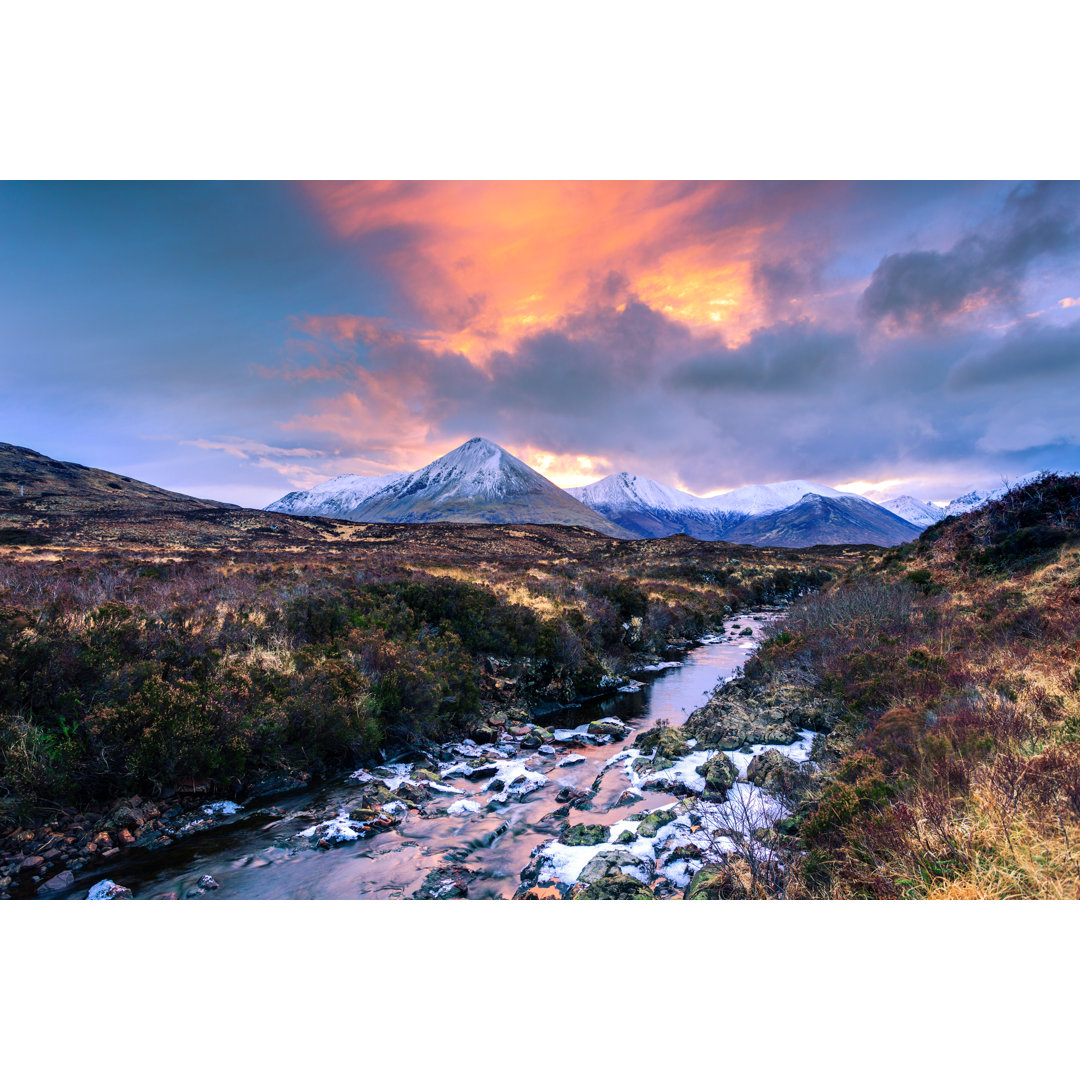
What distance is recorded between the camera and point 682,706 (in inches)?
539

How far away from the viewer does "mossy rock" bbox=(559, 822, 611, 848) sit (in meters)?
6.77

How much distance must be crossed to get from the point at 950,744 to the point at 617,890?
3.88m

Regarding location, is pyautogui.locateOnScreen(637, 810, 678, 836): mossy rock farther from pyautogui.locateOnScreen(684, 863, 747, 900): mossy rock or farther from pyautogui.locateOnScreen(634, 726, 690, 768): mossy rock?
pyautogui.locateOnScreen(634, 726, 690, 768): mossy rock

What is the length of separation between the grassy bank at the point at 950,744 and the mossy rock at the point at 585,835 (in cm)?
251

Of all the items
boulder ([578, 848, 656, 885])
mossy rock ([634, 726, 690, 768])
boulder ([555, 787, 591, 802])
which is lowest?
boulder ([555, 787, 591, 802])

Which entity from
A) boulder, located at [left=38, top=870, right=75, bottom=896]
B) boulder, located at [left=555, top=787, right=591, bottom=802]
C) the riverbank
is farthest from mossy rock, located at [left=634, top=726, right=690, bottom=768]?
boulder, located at [left=38, top=870, right=75, bottom=896]

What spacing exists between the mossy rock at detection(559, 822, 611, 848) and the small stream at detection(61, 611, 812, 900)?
0.33 ft

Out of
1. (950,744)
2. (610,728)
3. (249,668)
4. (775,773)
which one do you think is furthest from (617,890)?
(249,668)

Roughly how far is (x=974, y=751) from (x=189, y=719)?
10.1 metres

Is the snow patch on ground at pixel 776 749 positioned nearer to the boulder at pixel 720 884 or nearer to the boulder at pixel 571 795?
the boulder at pixel 571 795

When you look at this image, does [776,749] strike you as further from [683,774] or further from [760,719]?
[683,774]

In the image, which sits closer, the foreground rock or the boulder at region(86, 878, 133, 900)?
the boulder at region(86, 878, 133, 900)

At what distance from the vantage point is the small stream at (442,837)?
6047mm

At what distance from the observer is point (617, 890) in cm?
532
